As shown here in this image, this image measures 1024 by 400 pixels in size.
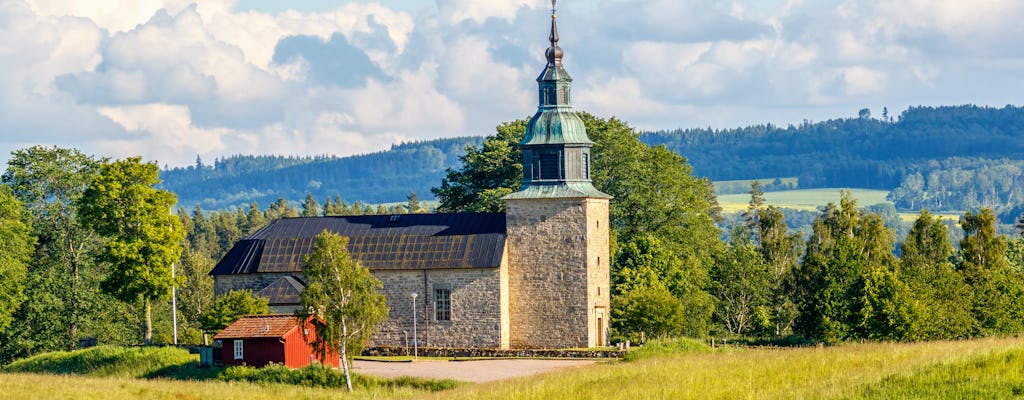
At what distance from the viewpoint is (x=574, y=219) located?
63.7 metres

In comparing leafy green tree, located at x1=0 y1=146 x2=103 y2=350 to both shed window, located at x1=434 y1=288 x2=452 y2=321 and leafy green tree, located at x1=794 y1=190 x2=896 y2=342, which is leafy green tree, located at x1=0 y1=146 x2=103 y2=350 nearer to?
shed window, located at x1=434 y1=288 x2=452 y2=321

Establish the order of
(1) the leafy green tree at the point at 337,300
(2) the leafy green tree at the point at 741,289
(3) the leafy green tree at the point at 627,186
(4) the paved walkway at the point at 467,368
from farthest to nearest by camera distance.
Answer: (2) the leafy green tree at the point at 741,289 < (3) the leafy green tree at the point at 627,186 < (1) the leafy green tree at the point at 337,300 < (4) the paved walkway at the point at 467,368

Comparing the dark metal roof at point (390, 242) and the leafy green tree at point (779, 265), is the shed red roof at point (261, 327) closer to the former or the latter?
the dark metal roof at point (390, 242)

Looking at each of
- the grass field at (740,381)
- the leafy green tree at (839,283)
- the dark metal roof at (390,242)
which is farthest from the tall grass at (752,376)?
the leafy green tree at (839,283)

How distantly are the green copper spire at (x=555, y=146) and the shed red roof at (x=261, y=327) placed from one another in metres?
11.6

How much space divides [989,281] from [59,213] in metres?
45.6

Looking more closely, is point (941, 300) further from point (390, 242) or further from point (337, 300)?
point (337, 300)

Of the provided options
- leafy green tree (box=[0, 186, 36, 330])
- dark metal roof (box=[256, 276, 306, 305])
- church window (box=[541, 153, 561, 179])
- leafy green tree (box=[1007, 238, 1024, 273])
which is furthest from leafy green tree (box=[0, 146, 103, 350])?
leafy green tree (box=[1007, 238, 1024, 273])

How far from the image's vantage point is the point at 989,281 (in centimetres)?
6869

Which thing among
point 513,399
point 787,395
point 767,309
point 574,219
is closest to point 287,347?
point 574,219

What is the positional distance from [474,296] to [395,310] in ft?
12.0

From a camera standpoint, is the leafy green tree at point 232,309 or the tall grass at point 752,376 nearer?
the tall grass at point 752,376

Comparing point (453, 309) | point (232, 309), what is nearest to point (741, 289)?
point (453, 309)

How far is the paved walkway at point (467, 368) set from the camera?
52.2 m
